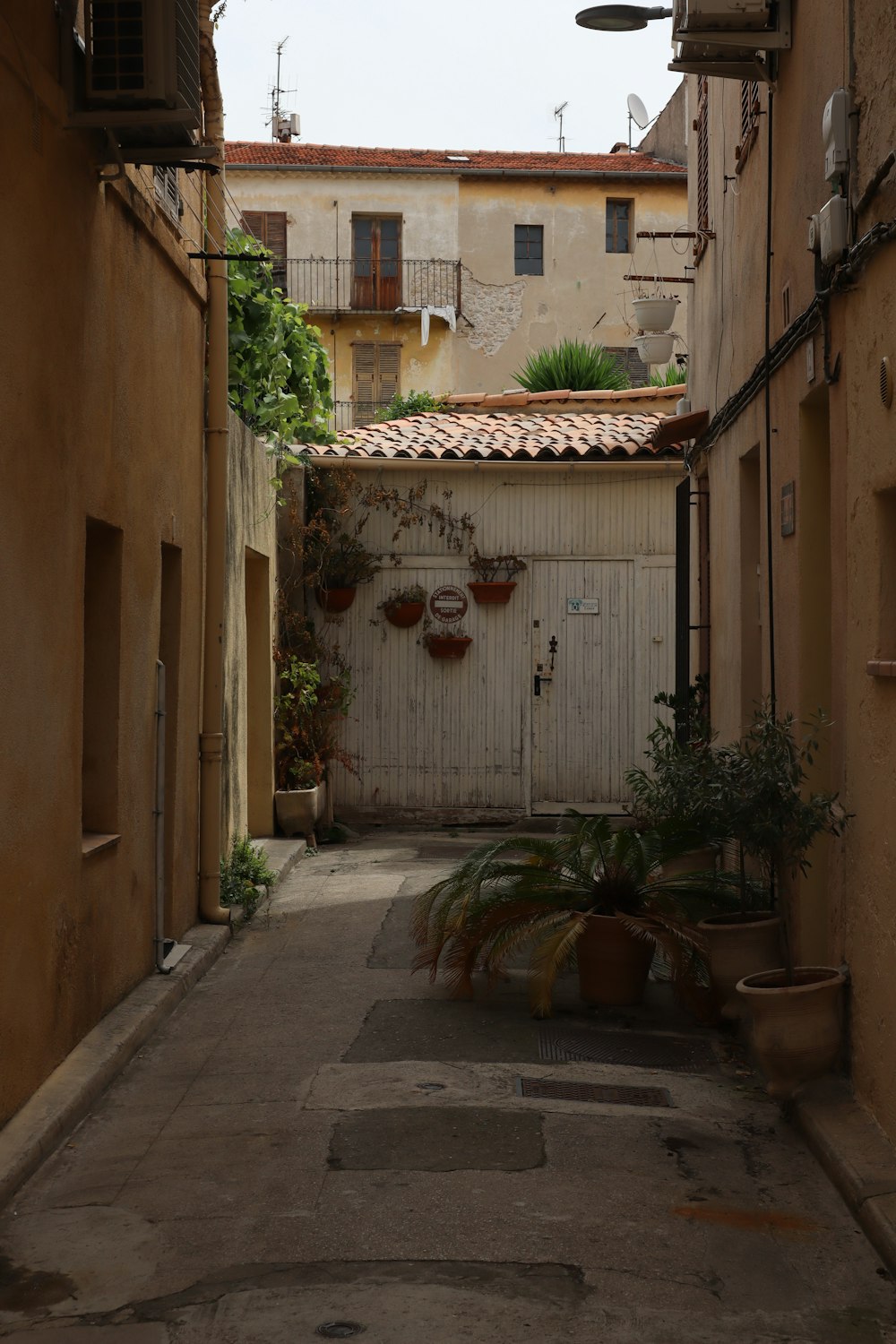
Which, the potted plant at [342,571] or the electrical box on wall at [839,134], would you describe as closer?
the electrical box on wall at [839,134]

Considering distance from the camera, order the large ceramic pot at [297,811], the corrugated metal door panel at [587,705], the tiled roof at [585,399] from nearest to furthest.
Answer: the large ceramic pot at [297,811], the corrugated metal door panel at [587,705], the tiled roof at [585,399]

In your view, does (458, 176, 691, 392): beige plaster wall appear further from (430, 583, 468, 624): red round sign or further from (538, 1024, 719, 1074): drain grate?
(538, 1024, 719, 1074): drain grate

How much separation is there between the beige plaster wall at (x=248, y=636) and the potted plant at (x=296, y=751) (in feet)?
0.65

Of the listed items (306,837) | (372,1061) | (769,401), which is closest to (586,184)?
(306,837)

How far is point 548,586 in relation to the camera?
1509 cm

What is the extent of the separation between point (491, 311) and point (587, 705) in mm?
19207

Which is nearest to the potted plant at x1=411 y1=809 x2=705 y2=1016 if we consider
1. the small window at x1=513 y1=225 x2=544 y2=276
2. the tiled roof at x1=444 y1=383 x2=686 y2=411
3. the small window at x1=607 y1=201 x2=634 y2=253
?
the tiled roof at x1=444 y1=383 x2=686 y2=411

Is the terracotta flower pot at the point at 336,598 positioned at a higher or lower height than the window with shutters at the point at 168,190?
lower

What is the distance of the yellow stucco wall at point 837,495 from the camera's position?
5312 mm

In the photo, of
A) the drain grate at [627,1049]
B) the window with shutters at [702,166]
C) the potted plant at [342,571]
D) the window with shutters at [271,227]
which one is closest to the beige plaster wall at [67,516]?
the drain grate at [627,1049]

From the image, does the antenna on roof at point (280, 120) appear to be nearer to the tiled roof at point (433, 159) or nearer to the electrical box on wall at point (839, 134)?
the tiled roof at point (433, 159)

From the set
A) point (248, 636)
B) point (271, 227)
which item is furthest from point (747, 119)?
point (271, 227)

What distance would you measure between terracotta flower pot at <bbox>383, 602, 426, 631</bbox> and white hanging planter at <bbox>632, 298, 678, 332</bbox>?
139 inches

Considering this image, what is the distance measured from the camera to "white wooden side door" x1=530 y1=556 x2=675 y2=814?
14984 mm
